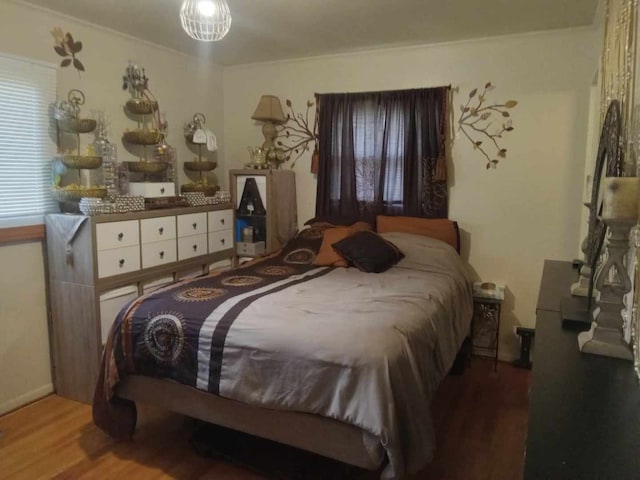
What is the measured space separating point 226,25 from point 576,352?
1977 mm

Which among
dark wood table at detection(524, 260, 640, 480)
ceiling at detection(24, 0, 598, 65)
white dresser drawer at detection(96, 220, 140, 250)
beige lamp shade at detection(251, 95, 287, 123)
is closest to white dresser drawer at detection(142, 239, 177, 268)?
white dresser drawer at detection(96, 220, 140, 250)

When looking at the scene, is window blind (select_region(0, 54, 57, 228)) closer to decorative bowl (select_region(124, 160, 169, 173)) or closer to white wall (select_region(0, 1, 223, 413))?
white wall (select_region(0, 1, 223, 413))

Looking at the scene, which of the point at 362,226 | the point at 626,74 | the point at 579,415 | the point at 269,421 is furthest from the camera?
the point at 362,226

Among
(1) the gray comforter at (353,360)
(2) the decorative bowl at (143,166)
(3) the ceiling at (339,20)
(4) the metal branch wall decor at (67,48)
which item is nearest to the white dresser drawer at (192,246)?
(2) the decorative bowl at (143,166)

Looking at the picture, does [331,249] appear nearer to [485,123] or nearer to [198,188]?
[198,188]

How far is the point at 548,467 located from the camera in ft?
2.74

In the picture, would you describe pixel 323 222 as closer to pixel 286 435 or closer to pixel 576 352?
pixel 286 435

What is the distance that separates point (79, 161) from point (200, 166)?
1224 mm

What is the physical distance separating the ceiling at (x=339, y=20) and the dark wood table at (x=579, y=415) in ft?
7.49

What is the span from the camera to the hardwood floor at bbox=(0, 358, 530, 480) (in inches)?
89.7

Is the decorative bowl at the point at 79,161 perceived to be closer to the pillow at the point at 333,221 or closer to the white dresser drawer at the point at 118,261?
the white dresser drawer at the point at 118,261

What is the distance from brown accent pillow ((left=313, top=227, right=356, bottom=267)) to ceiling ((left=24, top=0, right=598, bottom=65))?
57.8 inches

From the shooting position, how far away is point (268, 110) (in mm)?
4121

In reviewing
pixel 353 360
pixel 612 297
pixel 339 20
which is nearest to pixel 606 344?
pixel 612 297
